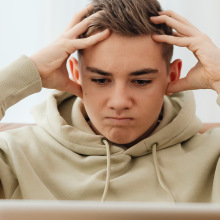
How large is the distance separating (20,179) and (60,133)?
21cm

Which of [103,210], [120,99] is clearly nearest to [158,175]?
[120,99]

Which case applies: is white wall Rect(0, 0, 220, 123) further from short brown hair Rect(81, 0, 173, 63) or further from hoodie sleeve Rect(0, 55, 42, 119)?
hoodie sleeve Rect(0, 55, 42, 119)

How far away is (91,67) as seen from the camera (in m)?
1.31

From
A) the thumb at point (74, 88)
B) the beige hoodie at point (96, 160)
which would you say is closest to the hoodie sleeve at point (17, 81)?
the beige hoodie at point (96, 160)

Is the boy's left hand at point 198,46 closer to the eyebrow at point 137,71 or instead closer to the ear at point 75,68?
the eyebrow at point 137,71

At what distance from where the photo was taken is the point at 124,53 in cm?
127

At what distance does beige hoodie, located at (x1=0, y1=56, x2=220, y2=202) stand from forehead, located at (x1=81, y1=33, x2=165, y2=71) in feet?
0.67

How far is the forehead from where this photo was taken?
1.26 m

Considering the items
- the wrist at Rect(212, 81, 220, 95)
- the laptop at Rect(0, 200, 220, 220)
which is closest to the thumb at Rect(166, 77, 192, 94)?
the wrist at Rect(212, 81, 220, 95)

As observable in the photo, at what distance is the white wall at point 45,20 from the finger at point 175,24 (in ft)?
3.44

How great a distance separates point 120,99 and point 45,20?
1.34m

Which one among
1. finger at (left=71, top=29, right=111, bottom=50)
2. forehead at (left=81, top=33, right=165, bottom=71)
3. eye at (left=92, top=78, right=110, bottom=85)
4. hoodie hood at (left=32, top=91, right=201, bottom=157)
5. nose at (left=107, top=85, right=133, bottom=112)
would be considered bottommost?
hoodie hood at (left=32, top=91, right=201, bottom=157)

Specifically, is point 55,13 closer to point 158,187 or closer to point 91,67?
point 91,67

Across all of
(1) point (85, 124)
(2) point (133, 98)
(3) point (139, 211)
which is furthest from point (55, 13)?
(3) point (139, 211)
